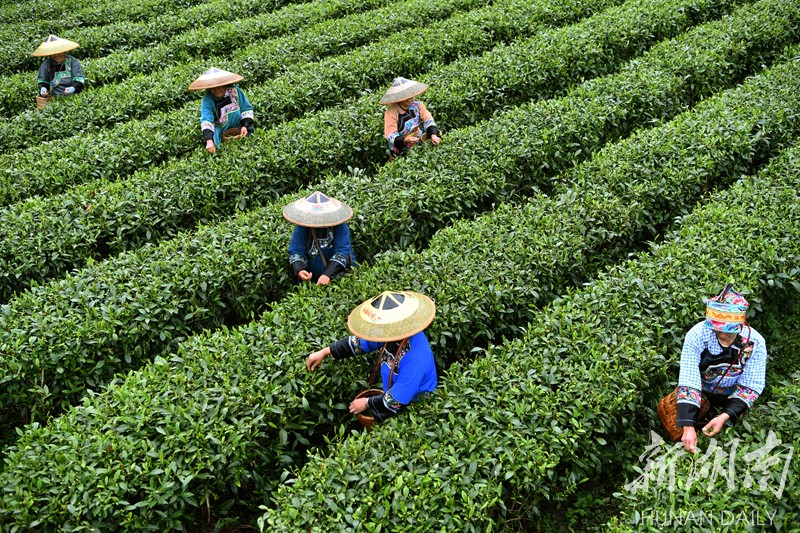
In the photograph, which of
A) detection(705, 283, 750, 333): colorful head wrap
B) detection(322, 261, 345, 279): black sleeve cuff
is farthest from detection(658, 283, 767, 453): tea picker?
detection(322, 261, 345, 279): black sleeve cuff

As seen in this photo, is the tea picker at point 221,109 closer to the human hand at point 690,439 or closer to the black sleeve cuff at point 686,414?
the black sleeve cuff at point 686,414

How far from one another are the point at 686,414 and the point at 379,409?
82.4 inches

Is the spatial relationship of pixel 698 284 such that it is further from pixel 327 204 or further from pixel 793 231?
pixel 327 204

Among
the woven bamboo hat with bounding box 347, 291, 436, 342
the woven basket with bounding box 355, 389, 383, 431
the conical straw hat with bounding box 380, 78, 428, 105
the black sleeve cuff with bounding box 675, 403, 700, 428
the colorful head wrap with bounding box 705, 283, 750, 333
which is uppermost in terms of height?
the conical straw hat with bounding box 380, 78, 428, 105

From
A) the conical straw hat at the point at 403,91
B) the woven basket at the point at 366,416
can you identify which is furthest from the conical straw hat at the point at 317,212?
the conical straw hat at the point at 403,91

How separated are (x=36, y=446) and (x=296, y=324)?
2.08 meters

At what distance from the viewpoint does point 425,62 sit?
12.0 m

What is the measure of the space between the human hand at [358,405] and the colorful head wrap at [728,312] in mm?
2464

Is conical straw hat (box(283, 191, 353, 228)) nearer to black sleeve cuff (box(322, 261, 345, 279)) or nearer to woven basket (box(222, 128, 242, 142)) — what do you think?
black sleeve cuff (box(322, 261, 345, 279))

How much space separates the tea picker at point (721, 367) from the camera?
4.77 m

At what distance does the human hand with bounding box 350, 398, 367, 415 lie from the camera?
5.22 meters

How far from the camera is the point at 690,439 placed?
15.6 ft

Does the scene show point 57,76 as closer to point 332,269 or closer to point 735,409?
point 332,269

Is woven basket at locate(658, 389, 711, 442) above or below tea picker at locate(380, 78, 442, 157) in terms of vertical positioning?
below
